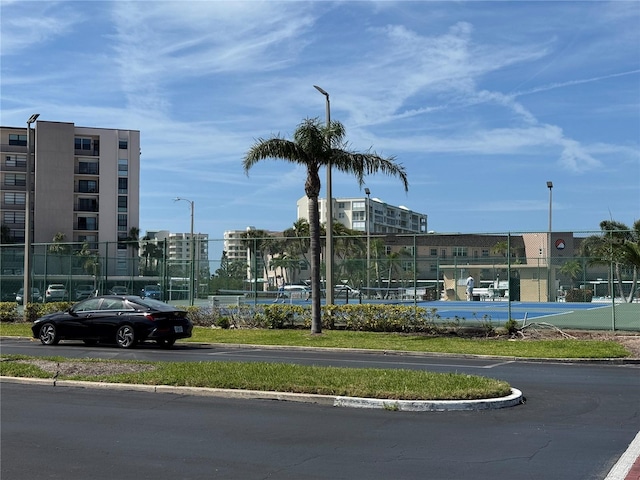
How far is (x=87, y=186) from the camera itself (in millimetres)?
91875

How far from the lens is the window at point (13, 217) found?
292 feet

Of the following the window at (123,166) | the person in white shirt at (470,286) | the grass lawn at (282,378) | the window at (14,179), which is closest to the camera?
the grass lawn at (282,378)

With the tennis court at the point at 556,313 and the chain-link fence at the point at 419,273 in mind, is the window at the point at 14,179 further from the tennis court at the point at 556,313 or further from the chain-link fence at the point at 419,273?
the tennis court at the point at 556,313

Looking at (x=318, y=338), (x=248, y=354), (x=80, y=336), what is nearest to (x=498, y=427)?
(x=248, y=354)

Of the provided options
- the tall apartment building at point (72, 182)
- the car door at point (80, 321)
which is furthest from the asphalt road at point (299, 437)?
the tall apartment building at point (72, 182)

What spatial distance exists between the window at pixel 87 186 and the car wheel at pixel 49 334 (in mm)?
72939

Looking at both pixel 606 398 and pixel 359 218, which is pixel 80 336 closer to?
pixel 606 398

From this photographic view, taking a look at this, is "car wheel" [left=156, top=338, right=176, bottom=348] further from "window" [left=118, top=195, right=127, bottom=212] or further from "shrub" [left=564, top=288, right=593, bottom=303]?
"window" [left=118, top=195, right=127, bottom=212]

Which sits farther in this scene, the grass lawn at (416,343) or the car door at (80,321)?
the car door at (80,321)

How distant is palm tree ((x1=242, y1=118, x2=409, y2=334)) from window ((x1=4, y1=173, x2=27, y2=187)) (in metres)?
71.7

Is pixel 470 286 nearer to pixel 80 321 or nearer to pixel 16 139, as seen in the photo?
pixel 80 321

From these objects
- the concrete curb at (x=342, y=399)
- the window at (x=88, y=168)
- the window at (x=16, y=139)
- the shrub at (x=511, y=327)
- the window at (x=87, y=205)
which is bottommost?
the concrete curb at (x=342, y=399)

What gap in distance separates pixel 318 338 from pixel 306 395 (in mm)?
11747

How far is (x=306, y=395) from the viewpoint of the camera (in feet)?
37.4
